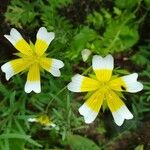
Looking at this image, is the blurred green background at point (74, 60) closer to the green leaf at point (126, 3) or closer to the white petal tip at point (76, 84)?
the green leaf at point (126, 3)

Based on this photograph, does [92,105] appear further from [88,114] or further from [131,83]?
[131,83]

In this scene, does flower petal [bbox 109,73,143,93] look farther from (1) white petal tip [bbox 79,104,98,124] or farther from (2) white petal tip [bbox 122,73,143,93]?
(1) white petal tip [bbox 79,104,98,124]


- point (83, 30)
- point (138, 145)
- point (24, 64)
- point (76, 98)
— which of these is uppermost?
point (83, 30)

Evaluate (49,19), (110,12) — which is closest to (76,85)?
(49,19)

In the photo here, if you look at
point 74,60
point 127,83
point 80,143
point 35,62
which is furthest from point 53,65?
point 80,143

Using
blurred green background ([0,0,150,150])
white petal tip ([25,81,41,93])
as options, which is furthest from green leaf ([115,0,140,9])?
white petal tip ([25,81,41,93])

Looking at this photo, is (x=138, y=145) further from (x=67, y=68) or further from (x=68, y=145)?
(x=67, y=68)
